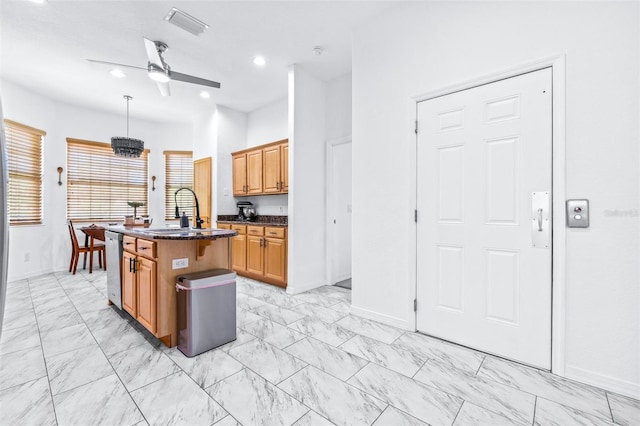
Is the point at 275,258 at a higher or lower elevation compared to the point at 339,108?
lower

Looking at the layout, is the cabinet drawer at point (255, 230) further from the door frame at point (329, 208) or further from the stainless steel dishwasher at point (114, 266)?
the stainless steel dishwasher at point (114, 266)

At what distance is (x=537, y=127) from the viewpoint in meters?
2.09

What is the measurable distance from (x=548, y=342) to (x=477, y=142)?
1512 millimetres

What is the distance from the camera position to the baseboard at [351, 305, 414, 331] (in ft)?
8.95

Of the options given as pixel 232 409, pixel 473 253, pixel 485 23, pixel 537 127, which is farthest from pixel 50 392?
pixel 485 23

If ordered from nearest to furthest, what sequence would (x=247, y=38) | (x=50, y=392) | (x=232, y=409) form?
(x=232, y=409), (x=50, y=392), (x=247, y=38)

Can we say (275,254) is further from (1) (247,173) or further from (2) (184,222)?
(1) (247,173)

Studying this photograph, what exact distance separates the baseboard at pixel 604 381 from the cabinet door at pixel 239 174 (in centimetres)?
460

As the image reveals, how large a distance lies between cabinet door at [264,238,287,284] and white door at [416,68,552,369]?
1.96 meters

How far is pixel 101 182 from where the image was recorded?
5.78m

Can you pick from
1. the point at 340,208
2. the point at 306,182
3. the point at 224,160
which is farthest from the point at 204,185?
the point at 340,208

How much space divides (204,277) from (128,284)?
997mm

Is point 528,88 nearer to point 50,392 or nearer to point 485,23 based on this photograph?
point 485,23

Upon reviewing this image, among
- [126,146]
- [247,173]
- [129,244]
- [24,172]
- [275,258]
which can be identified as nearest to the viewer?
[129,244]
